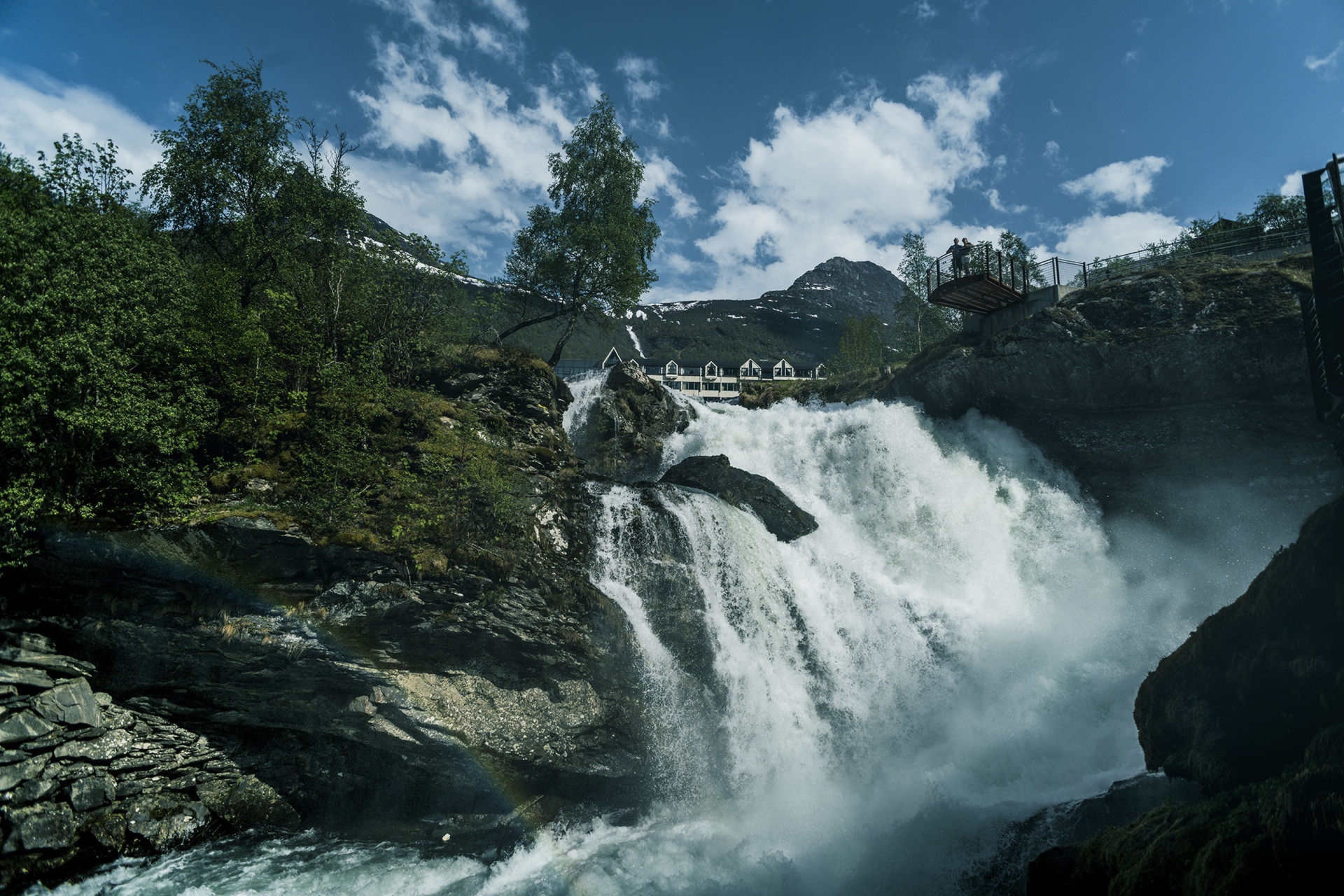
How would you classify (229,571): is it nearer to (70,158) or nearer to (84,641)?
(84,641)

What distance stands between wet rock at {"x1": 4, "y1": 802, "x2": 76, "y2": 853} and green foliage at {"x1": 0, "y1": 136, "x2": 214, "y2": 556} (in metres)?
5.36

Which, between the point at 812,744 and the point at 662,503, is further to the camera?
the point at 662,503

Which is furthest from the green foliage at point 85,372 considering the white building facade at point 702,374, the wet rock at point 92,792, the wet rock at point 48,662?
the white building facade at point 702,374

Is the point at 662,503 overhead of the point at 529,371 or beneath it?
beneath

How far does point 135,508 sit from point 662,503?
1260 cm

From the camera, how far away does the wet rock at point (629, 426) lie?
3103 cm

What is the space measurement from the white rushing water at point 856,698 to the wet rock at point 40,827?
3.75 feet

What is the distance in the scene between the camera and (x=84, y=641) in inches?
464

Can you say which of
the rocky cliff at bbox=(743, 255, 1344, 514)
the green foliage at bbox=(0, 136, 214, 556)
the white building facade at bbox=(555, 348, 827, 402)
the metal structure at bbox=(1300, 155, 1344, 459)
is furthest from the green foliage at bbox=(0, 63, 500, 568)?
the white building facade at bbox=(555, 348, 827, 402)

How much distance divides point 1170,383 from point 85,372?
34.8m

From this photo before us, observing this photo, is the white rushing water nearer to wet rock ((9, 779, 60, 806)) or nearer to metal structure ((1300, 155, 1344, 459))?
wet rock ((9, 779, 60, 806))

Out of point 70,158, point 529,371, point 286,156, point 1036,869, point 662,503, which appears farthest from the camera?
point 529,371

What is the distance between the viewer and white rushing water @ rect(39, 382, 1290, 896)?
12000 mm

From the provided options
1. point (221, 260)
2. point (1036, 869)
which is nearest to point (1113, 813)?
point (1036, 869)
